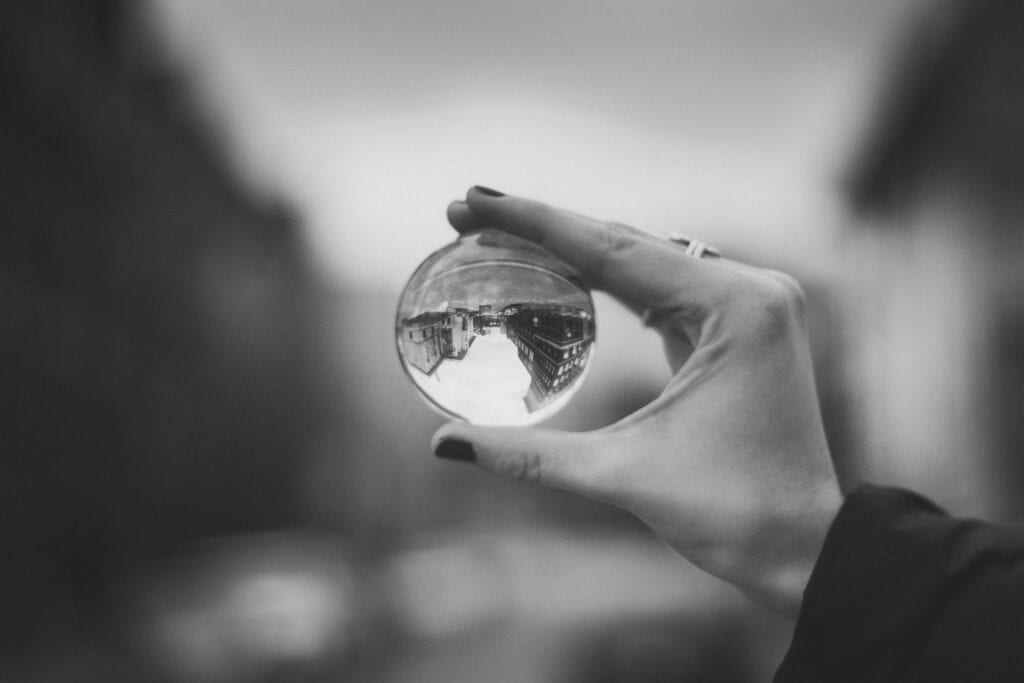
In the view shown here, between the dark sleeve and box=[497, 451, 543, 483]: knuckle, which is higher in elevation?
box=[497, 451, 543, 483]: knuckle

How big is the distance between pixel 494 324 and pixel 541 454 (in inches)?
14.9

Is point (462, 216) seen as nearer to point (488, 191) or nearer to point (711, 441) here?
point (488, 191)

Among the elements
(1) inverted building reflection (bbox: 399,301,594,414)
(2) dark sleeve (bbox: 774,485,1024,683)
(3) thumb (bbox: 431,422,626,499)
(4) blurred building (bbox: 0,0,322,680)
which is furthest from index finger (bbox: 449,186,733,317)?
(4) blurred building (bbox: 0,0,322,680)

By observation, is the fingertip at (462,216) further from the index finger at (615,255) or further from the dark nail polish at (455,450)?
the dark nail polish at (455,450)

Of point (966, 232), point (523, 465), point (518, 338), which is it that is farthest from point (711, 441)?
point (966, 232)

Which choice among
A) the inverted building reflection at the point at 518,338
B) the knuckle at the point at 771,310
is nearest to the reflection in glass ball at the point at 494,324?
the inverted building reflection at the point at 518,338

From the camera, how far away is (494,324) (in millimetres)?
2438

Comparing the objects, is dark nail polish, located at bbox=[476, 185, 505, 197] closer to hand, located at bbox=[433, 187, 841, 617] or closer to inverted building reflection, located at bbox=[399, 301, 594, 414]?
hand, located at bbox=[433, 187, 841, 617]

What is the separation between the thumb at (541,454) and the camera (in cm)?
221

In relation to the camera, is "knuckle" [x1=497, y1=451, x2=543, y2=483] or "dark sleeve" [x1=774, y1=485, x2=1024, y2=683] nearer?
"dark sleeve" [x1=774, y1=485, x2=1024, y2=683]

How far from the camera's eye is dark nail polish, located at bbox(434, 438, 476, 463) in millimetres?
2277

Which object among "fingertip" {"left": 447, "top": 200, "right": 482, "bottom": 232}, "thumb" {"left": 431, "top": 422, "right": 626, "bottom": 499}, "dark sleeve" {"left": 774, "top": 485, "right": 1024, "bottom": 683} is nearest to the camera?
"dark sleeve" {"left": 774, "top": 485, "right": 1024, "bottom": 683}

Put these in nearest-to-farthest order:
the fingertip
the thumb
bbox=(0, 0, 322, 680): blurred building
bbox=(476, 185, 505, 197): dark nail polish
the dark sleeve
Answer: the dark sleeve, the thumb, bbox=(476, 185, 505, 197): dark nail polish, the fingertip, bbox=(0, 0, 322, 680): blurred building

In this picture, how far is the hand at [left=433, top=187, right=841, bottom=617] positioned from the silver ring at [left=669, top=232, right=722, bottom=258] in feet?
0.37
